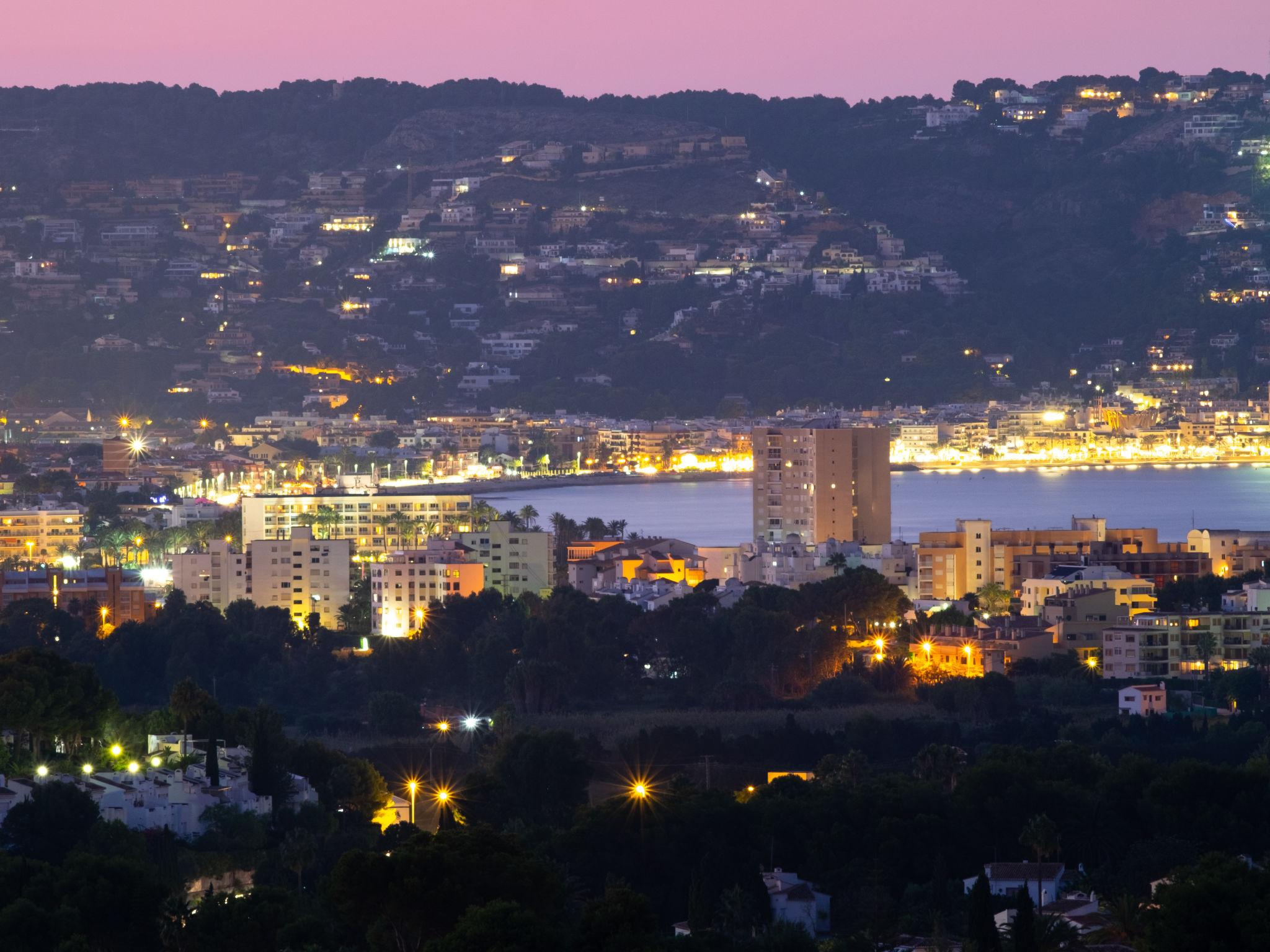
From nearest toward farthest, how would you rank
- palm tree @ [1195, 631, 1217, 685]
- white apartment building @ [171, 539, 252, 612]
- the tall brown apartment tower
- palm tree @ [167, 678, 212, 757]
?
palm tree @ [167, 678, 212, 757] < palm tree @ [1195, 631, 1217, 685] < white apartment building @ [171, 539, 252, 612] < the tall brown apartment tower

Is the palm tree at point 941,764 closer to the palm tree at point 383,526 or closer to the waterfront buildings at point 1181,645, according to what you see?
the waterfront buildings at point 1181,645

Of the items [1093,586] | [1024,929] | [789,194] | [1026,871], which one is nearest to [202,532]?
[1093,586]

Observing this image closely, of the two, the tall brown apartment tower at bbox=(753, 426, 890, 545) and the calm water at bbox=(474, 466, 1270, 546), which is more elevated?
the tall brown apartment tower at bbox=(753, 426, 890, 545)

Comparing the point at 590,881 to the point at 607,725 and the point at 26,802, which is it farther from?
the point at 607,725

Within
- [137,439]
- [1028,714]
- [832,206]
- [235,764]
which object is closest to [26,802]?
[235,764]

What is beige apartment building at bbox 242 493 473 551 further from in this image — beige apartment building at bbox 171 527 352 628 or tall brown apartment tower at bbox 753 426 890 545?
beige apartment building at bbox 171 527 352 628

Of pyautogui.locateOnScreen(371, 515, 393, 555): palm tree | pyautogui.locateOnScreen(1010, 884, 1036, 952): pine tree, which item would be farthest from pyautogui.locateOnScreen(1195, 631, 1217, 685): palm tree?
pyautogui.locateOnScreen(371, 515, 393, 555): palm tree

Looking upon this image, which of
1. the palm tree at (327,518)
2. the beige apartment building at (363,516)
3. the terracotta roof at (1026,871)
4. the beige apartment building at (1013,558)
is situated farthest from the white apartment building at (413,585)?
the terracotta roof at (1026,871)
